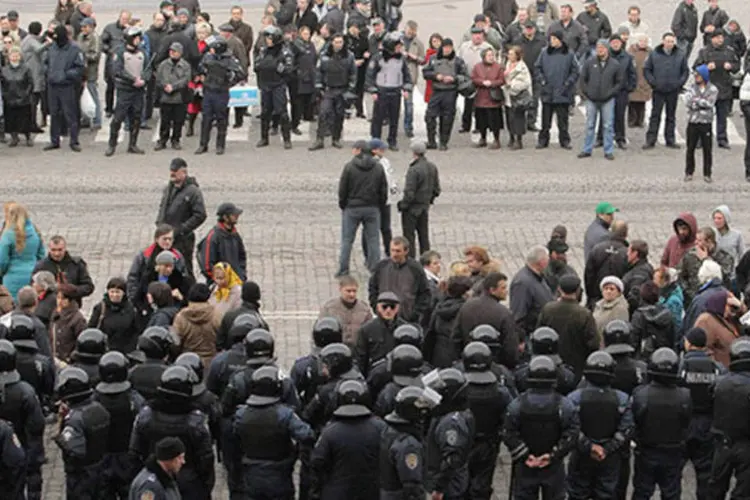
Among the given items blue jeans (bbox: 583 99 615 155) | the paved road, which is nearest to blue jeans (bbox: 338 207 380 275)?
the paved road

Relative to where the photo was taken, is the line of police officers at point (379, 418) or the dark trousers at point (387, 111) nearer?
the line of police officers at point (379, 418)

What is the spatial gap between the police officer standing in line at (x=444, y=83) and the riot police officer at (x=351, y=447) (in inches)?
553

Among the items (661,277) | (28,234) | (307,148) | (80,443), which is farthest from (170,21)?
(80,443)

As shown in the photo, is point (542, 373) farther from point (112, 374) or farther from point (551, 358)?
point (112, 374)

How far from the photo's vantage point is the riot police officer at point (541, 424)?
47.0 ft

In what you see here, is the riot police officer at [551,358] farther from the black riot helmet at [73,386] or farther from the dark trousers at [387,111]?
the dark trousers at [387,111]

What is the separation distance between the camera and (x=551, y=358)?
48.6ft

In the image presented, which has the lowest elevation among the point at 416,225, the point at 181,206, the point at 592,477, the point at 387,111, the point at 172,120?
the point at 592,477

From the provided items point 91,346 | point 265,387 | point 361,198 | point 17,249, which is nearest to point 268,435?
point 265,387

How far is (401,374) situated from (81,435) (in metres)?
2.44

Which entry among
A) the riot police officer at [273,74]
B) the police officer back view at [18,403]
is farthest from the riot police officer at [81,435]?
the riot police officer at [273,74]

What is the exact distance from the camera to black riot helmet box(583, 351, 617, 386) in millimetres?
14531

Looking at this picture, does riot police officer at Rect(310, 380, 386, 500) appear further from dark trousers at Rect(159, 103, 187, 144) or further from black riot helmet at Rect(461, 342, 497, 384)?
dark trousers at Rect(159, 103, 187, 144)

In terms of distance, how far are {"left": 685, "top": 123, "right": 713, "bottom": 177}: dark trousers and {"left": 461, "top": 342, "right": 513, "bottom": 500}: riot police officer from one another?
36.9 feet
